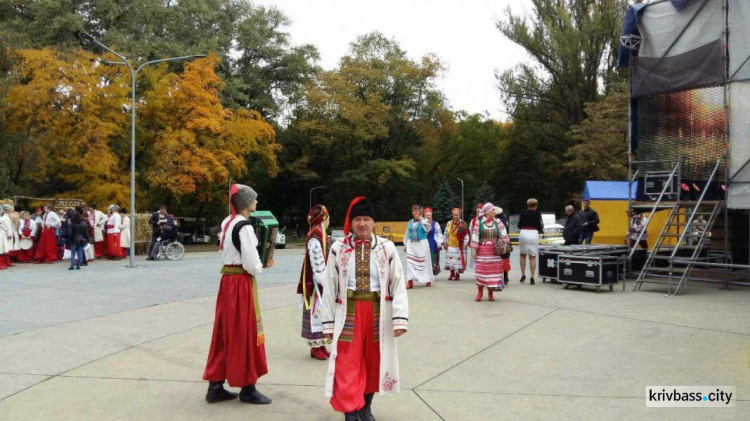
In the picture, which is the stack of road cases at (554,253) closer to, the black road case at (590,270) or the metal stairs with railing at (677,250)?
the black road case at (590,270)

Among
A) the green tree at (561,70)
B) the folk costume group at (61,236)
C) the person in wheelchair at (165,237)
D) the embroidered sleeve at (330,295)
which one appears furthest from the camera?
the green tree at (561,70)

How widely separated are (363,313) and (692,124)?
1134 centimetres

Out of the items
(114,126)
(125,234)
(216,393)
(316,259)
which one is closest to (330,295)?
(216,393)

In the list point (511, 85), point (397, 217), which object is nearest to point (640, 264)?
point (511, 85)

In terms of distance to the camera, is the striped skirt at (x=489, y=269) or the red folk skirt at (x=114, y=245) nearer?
the striped skirt at (x=489, y=269)

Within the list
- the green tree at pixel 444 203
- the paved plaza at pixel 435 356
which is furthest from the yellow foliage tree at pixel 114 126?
the green tree at pixel 444 203

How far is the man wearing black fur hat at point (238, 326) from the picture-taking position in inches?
195

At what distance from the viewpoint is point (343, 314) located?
444 centimetres

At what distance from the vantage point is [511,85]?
42.8m

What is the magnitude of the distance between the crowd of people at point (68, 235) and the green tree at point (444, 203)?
3623 centimetres

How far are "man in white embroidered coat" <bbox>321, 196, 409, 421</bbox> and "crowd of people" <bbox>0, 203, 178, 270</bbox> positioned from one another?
555 inches

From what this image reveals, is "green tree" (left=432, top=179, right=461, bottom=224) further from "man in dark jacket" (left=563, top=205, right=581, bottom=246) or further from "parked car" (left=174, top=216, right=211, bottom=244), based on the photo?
"man in dark jacket" (left=563, top=205, right=581, bottom=246)

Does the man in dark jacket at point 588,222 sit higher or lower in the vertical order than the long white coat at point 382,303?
higher

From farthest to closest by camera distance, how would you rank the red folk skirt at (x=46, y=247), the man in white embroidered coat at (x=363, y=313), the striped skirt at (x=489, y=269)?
the red folk skirt at (x=46, y=247)
the striped skirt at (x=489, y=269)
the man in white embroidered coat at (x=363, y=313)
